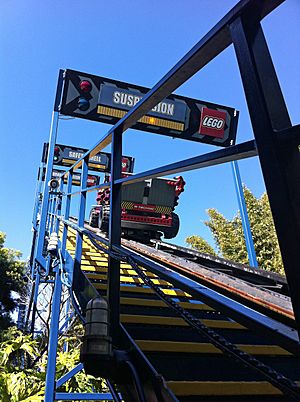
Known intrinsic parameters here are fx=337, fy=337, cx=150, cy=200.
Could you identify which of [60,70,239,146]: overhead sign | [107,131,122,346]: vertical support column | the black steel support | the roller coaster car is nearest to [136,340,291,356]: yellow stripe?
[107,131,122,346]: vertical support column

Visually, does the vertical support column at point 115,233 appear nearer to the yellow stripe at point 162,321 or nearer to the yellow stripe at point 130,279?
the yellow stripe at point 162,321

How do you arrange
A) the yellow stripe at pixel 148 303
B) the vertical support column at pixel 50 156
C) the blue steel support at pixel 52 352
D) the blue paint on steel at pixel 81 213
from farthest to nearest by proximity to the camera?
the vertical support column at pixel 50 156 < the blue steel support at pixel 52 352 < the blue paint on steel at pixel 81 213 < the yellow stripe at pixel 148 303

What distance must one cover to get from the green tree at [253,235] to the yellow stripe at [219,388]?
34.4 ft

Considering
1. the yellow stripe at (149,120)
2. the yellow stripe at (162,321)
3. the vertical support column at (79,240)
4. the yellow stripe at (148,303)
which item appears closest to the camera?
the yellow stripe at (162,321)

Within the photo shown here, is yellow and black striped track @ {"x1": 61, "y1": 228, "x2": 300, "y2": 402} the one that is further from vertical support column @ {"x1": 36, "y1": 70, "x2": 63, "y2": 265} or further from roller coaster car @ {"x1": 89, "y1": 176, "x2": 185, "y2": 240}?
roller coaster car @ {"x1": 89, "y1": 176, "x2": 185, "y2": 240}

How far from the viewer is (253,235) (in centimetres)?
1311

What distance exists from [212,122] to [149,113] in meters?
1.37

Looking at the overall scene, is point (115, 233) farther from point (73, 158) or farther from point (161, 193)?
point (73, 158)

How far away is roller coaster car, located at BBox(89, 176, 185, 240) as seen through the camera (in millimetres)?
8109

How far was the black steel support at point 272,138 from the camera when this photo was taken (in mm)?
743

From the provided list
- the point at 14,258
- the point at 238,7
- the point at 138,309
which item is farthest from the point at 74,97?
the point at 14,258

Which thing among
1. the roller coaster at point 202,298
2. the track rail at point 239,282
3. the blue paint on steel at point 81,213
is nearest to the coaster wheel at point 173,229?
the track rail at point 239,282

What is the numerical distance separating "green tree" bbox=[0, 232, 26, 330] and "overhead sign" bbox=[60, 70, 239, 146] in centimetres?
1412

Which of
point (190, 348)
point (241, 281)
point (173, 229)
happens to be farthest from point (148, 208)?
point (190, 348)
